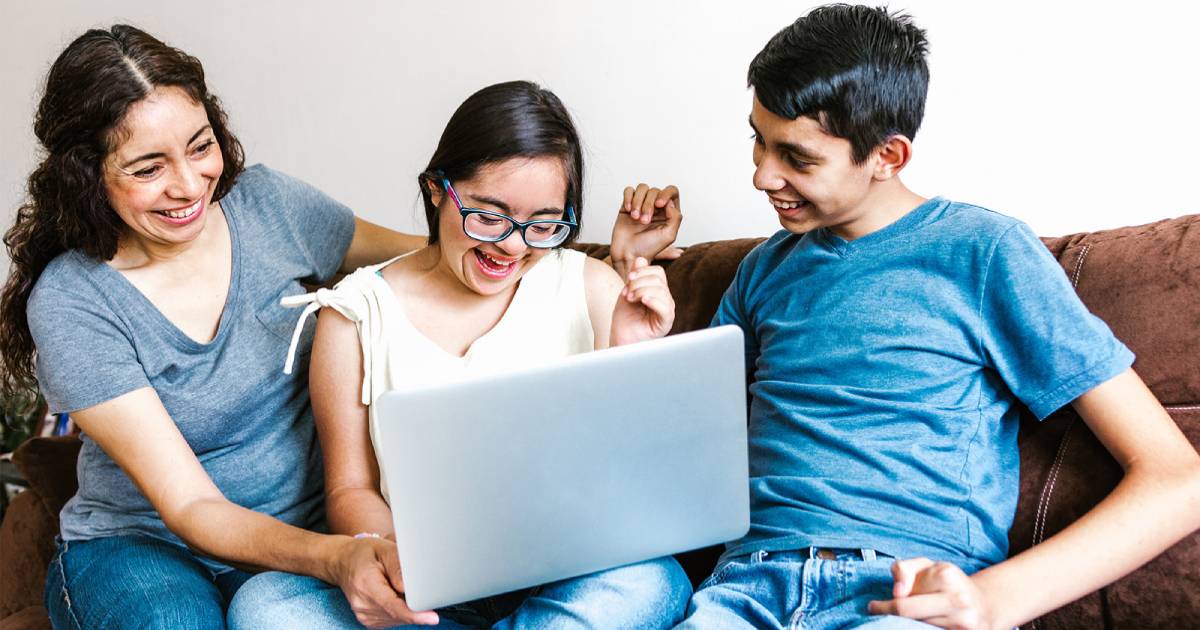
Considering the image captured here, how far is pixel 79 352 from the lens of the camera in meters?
1.55

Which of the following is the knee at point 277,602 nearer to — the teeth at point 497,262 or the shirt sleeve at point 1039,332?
the teeth at point 497,262

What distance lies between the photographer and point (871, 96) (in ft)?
4.65

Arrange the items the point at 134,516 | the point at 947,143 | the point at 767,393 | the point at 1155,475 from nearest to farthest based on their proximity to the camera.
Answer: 1. the point at 1155,475
2. the point at 767,393
3. the point at 134,516
4. the point at 947,143

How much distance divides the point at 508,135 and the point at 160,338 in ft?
A: 2.09

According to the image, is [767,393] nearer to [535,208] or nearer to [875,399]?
[875,399]

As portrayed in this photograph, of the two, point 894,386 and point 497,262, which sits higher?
point 497,262

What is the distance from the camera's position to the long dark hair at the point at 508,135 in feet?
4.91

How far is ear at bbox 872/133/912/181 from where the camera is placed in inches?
56.2

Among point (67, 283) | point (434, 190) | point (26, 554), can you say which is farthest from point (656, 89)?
point (26, 554)

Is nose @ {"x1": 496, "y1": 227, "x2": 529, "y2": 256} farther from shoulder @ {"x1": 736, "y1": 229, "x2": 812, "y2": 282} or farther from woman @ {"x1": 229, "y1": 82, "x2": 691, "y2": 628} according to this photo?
shoulder @ {"x1": 736, "y1": 229, "x2": 812, "y2": 282}

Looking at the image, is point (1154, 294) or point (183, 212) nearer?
point (1154, 294)

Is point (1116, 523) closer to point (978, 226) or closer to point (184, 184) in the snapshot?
point (978, 226)

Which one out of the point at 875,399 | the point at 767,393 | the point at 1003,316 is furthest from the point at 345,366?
the point at 1003,316

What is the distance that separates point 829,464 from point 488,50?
1340 millimetres
